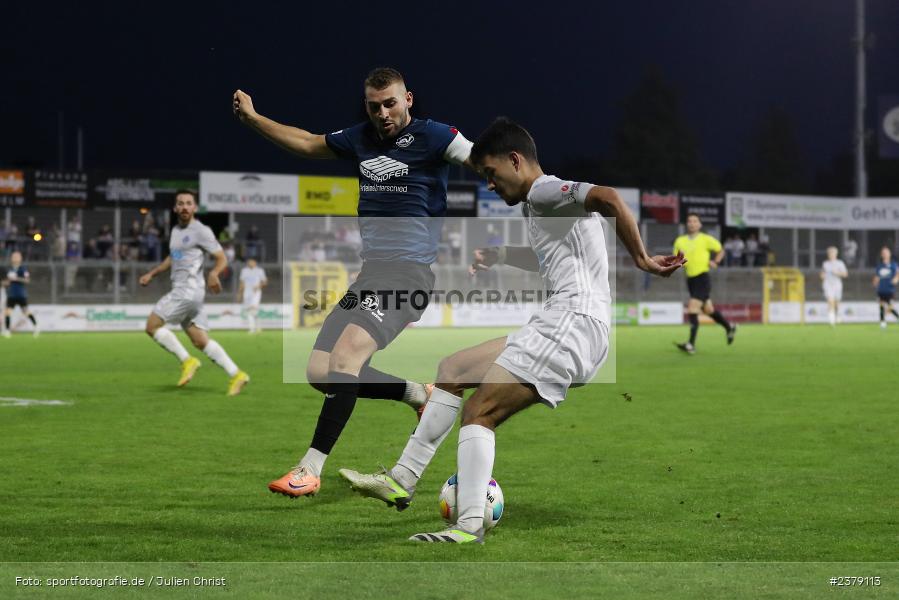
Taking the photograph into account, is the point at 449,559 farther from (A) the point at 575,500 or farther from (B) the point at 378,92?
(B) the point at 378,92

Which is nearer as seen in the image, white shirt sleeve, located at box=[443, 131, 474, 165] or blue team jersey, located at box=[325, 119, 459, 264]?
white shirt sleeve, located at box=[443, 131, 474, 165]

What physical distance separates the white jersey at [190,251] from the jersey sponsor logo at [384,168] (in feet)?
25.0

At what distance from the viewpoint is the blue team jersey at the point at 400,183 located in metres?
6.85

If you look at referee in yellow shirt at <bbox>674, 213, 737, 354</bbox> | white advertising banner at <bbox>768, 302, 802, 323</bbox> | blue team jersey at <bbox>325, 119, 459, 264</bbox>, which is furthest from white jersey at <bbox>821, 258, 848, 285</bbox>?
blue team jersey at <bbox>325, 119, 459, 264</bbox>

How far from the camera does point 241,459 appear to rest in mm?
8406

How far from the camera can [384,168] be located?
22.5ft

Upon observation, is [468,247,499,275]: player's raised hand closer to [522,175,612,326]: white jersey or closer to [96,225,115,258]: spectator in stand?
[522,175,612,326]: white jersey

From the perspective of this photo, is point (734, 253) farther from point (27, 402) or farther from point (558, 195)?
point (558, 195)

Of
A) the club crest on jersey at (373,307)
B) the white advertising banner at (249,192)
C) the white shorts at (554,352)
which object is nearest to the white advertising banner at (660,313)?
the white advertising banner at (249,192)

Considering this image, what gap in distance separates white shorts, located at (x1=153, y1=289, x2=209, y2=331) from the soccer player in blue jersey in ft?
24.7

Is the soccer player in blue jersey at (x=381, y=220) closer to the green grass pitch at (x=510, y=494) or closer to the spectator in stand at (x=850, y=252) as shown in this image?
the green grass pitch at (x=510, y=494)

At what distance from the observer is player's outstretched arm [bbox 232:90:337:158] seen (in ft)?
23.1

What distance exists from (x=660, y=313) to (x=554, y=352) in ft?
117

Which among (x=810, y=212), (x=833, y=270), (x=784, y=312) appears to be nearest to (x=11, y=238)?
(x=833, y=270)
